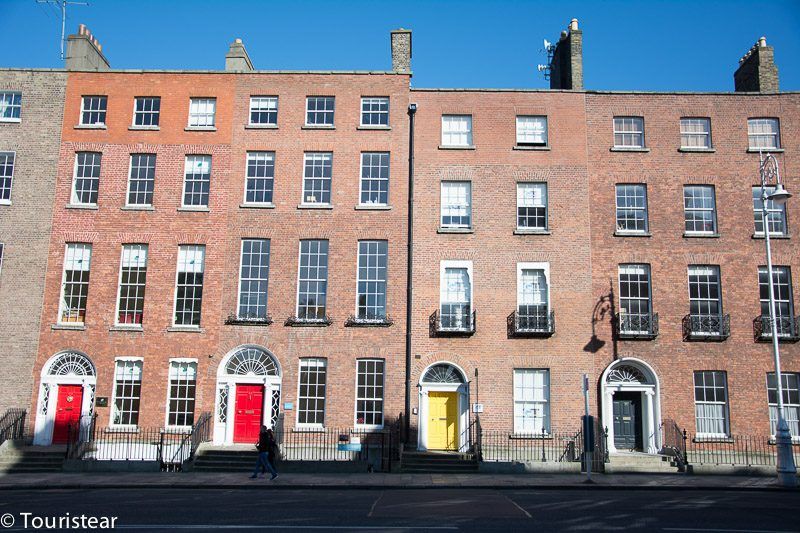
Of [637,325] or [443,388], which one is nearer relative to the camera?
[443,388]

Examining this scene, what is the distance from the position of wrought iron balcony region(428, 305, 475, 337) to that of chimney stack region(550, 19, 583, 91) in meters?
10.0

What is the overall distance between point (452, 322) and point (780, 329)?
12089 mm

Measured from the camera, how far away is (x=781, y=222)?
87.7ft

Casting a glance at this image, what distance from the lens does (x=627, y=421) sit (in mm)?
25609

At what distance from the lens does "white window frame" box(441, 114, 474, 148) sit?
27487 millimetres

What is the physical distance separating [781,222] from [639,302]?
640cm

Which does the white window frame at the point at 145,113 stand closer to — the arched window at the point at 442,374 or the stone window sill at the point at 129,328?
the stone window sill at the point at 129,328

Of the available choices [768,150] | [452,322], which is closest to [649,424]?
[452,322]

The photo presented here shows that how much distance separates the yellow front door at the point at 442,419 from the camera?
25484mm

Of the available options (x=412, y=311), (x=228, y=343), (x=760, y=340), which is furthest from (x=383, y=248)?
(x=760, y=340)

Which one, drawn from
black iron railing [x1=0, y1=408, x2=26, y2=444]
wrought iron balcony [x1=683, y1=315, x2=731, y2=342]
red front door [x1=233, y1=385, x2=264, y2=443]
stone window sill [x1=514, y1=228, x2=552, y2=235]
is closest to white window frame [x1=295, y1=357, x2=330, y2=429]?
red front door [x1=233, y1=385, x2=264, y2=443]

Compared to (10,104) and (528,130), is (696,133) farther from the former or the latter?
(10,104)

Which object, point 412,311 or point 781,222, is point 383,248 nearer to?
point 412,311

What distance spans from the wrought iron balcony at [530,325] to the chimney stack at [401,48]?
36.0 ft
